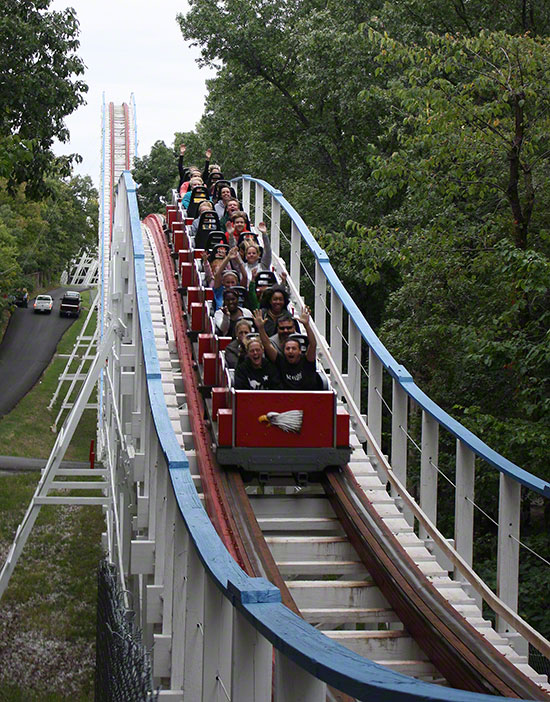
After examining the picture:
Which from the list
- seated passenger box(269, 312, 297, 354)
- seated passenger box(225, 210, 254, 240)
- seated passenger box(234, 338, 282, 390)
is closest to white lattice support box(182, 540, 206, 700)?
seated passenger box(234, 338, 282, 390)

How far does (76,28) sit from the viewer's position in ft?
57.9

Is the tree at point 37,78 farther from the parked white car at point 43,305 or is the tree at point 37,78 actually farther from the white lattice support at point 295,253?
the parked white car at point 43,305

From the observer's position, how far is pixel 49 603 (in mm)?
14984

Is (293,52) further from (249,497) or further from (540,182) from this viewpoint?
(249,497)

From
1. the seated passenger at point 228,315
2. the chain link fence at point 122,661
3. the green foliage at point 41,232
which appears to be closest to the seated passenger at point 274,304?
the seated passenger at point 228,315

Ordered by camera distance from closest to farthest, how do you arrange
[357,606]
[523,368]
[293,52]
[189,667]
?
[189,667]
[357,606]
[523,368]
[293,52]

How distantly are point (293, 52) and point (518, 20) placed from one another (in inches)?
258

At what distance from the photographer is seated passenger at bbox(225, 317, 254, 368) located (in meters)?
8.96

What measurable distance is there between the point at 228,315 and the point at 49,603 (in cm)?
717

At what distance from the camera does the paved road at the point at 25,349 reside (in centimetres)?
3462

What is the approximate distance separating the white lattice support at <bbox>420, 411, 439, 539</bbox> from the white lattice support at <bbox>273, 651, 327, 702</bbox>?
4.47 m

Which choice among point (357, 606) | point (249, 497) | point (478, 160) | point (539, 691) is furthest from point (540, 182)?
point (539, 691)

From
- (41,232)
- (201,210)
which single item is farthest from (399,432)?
(41,232)

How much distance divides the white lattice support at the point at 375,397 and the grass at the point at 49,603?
525cm
